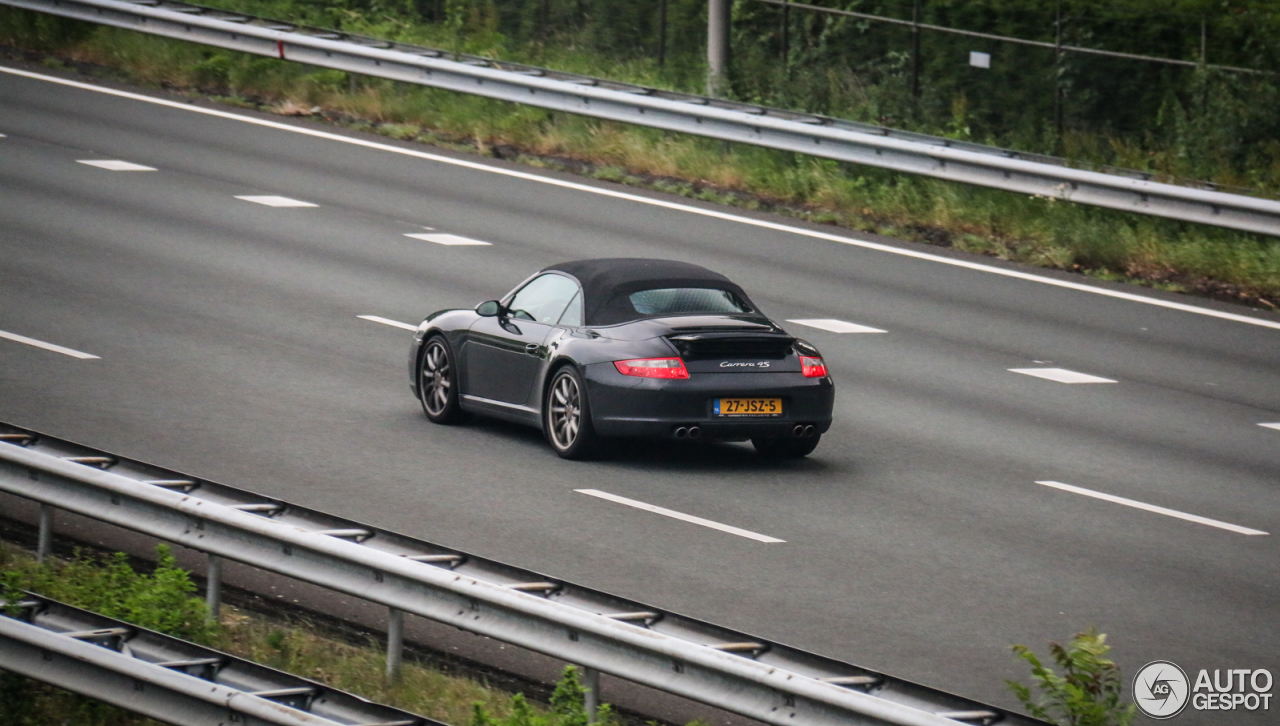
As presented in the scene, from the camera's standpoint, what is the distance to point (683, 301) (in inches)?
550

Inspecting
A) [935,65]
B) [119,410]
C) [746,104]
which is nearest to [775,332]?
[119,410]

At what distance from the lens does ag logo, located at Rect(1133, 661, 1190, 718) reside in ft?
29.3

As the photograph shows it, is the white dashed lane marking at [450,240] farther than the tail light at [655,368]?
Yes

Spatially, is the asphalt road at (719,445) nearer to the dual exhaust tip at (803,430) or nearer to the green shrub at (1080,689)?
the dual exhaust tip at (803,430)

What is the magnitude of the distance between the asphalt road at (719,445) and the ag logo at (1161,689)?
13 cm

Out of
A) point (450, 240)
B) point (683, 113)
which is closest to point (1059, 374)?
point (450, 240)

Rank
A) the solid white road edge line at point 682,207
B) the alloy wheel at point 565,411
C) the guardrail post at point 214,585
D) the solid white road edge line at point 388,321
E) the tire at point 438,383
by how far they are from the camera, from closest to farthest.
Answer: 1. the guardrail post at point 214,585
2. the alloy wheel at point 565,411
3. the tire at point 438,383
4. the solid white road edge line at point 388,321
5. the solid white road edge line at point 682,207

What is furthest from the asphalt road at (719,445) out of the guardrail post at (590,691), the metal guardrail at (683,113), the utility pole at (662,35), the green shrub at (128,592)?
the utility pole at (662,35)

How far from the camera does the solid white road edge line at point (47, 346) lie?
16172 millimetres

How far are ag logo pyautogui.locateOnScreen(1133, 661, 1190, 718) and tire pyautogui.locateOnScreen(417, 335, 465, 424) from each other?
667 cm

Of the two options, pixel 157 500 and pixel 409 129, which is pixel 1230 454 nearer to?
pixel 157 500

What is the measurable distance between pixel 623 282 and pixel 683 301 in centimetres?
45

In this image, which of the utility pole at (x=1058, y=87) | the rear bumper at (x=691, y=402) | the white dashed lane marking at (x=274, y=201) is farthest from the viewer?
the utility pole at (x=1058, y=87)

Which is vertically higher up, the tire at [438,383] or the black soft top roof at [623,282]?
the black soft top roof at [623,282]
